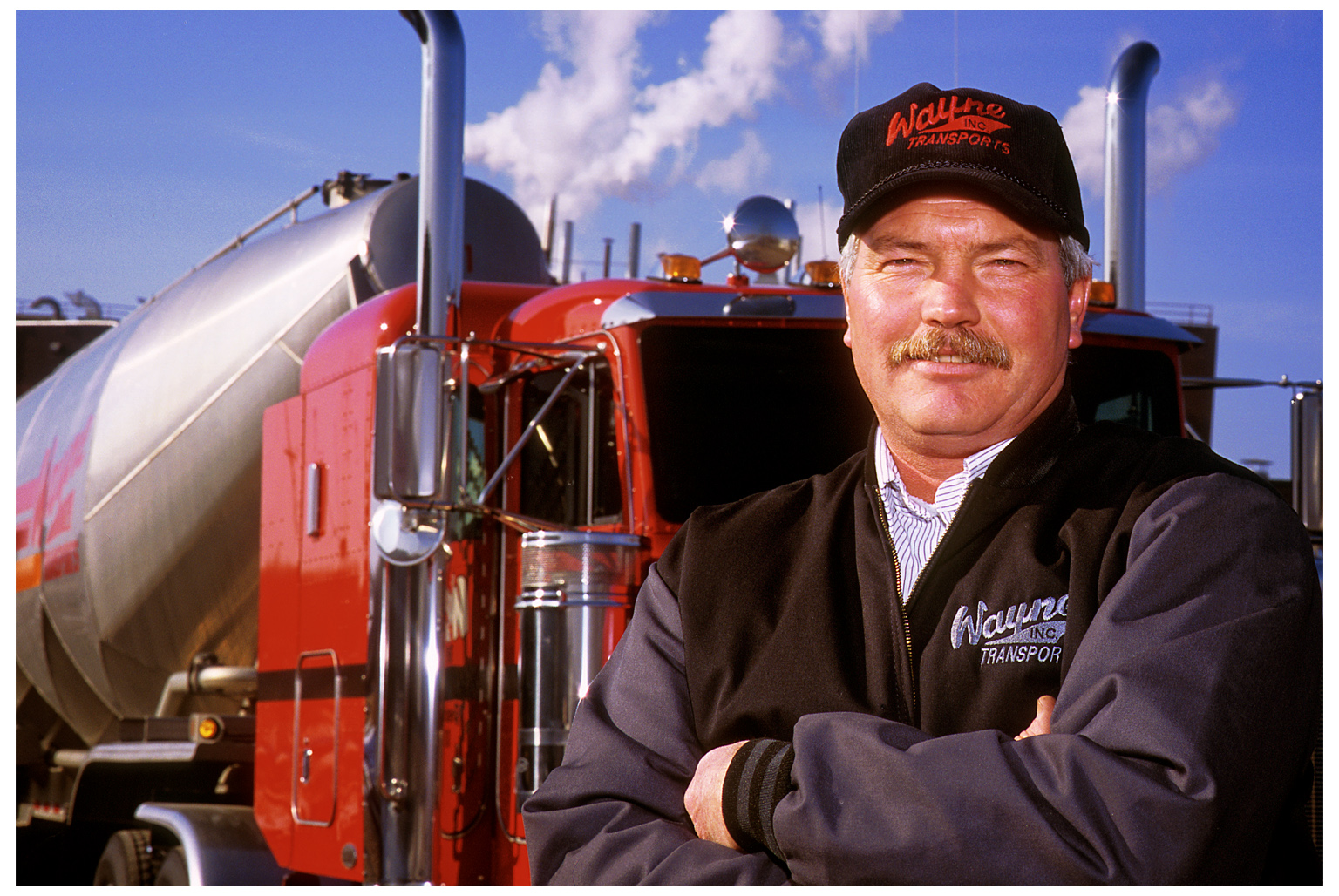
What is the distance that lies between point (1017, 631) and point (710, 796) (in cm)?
42

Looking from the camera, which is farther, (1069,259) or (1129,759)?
(1069,259)

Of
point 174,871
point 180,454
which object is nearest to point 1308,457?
point 174,871

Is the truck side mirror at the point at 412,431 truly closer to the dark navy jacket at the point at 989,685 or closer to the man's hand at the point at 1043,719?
the dark navy jacket at the point at 989,685

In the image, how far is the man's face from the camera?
1874 millimetres

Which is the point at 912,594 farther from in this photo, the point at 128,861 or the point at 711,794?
the point at 128,861

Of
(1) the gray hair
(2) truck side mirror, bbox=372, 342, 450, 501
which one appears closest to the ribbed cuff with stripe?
(1) the gray hair

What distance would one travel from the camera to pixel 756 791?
1.61 m

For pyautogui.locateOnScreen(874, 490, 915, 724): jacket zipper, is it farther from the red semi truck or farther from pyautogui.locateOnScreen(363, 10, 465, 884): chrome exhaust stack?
pyautogui.locateOnScreen(363, 10, 465, 884): chrome exhaust stack

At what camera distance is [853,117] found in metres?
1.98

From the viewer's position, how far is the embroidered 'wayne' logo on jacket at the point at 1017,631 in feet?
5.48

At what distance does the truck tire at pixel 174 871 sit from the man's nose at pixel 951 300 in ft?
12.9

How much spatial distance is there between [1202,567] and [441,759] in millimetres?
2852

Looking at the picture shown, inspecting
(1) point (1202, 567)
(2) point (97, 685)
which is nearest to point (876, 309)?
(1) point (1202, 567)

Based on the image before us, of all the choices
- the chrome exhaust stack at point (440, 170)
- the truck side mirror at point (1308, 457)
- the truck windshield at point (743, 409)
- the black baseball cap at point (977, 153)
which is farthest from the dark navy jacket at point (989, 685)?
the truck side mirror at point (1308, 457)
